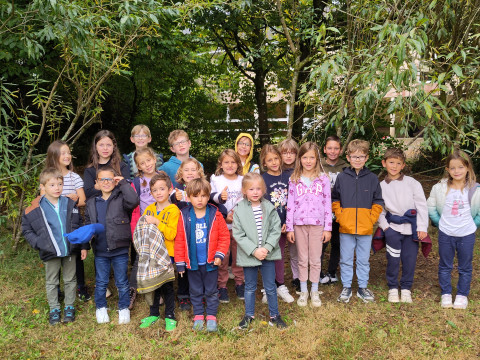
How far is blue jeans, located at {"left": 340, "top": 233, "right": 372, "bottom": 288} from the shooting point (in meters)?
4.20

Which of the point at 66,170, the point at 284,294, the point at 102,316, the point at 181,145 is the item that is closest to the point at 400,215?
the point at 284,294

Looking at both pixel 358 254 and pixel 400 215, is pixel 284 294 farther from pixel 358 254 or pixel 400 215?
pixel 400 215

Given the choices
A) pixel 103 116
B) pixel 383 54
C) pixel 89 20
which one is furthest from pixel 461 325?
pixel 103 116

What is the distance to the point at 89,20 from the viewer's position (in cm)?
425

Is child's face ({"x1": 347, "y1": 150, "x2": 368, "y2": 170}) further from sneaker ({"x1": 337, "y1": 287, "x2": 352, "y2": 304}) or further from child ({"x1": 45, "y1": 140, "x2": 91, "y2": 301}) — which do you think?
child ({"x1": 45, "y1": 140, "x2": 91, "y2": 301})

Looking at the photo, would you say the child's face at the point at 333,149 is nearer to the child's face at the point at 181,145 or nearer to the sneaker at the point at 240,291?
the child's face at the point at 181,145

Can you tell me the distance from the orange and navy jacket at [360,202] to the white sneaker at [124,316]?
239 centimetres

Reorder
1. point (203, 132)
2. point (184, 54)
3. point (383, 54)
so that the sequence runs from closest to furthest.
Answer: point (383, 54)
point (184, 54)
point (203, 132)

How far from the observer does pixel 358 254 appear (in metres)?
4.24

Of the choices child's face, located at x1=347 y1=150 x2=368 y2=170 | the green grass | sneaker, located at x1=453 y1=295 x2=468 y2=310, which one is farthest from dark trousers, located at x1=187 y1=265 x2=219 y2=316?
sneaker, located at x1=453 y1=295 x2=468 y2=310

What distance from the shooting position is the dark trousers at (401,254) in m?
4.18

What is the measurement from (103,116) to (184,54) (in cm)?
376

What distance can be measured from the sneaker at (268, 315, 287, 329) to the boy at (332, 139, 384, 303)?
841 millimetres

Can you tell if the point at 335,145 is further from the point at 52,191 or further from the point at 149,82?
the point at 149,82
